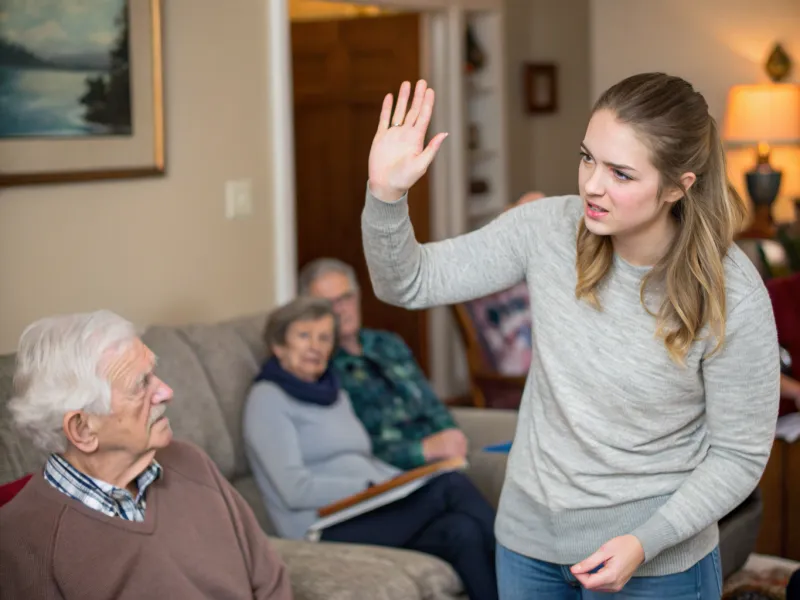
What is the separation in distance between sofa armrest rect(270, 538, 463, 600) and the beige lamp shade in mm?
4048

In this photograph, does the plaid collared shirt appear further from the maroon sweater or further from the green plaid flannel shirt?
the green plaid flannel shirt

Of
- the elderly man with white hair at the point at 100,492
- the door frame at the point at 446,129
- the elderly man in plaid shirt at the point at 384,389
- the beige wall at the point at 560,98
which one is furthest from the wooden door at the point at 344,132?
the elderly man with white hair at the point at 100,492

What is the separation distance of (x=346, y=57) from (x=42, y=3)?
9.99 feet

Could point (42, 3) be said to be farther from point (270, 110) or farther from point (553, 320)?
point (553, 320)

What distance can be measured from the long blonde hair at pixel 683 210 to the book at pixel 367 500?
1.41m

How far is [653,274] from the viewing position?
1.55 m

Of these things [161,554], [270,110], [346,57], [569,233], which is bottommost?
[161,554]

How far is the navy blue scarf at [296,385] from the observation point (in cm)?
299

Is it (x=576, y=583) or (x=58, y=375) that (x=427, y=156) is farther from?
(x=58, y=375)

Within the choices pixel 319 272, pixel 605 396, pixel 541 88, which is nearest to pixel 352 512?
pixel 319 272

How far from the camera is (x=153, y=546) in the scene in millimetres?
1922

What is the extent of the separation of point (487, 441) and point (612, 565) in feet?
6.63

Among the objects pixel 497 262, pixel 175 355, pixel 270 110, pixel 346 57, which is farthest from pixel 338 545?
pixel 346 57

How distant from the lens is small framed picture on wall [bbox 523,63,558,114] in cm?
717
